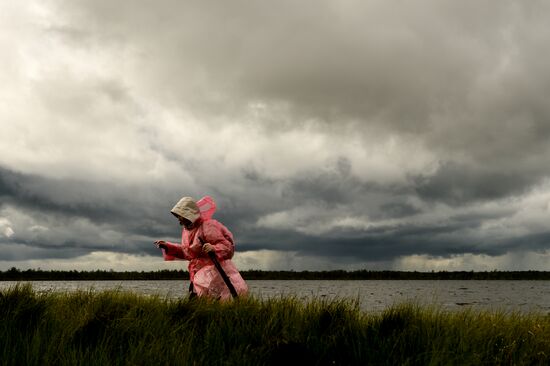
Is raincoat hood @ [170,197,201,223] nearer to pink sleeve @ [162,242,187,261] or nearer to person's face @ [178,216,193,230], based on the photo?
person's face @ [178,216,193,230]

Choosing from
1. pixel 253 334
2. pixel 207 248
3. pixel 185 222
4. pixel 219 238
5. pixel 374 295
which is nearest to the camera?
pixel 253 334

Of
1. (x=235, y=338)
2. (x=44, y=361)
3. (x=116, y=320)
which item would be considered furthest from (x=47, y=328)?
(x=235, y=338)

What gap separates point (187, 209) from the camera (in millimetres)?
9070

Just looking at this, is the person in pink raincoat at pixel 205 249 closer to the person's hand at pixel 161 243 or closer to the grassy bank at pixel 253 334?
the person's hand at pixel 161 243

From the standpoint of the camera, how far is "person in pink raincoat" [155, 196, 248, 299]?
898 cm

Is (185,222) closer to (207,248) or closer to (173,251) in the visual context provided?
(207,248)

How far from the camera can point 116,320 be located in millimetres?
6449

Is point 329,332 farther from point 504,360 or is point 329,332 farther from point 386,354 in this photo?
point 504,360

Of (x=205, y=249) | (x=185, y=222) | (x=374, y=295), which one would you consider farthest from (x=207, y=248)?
(x=374, y=295)

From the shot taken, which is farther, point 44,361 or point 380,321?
point 380,321

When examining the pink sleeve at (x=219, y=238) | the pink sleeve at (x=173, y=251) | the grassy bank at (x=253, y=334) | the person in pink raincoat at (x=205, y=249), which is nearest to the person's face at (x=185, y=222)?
the person in pink raincoat at (x=205, y=249)

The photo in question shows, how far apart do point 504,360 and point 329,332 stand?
1.99 m

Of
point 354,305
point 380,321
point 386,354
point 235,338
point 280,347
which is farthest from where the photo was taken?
point 354,305

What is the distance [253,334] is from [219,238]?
3.23 m
